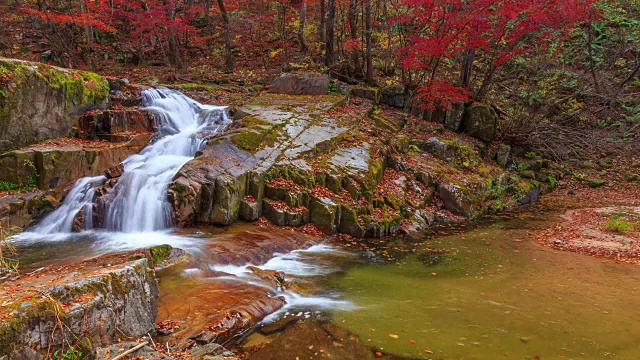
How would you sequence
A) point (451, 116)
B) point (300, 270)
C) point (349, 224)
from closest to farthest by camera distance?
point (300, 270), point (349, 224), point (451, 116)

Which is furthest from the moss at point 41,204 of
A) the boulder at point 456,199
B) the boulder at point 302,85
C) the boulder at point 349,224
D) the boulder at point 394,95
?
the boulder at point 394,95

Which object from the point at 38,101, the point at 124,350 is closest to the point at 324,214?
the point at 124,350

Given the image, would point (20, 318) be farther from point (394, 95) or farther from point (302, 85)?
point (394, 95)

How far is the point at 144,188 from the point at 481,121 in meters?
14.2

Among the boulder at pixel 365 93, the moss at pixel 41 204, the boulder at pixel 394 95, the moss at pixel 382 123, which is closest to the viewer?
the moss at pixel 41 204

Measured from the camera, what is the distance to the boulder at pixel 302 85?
16391 millimetres

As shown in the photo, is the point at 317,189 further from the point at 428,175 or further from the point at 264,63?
the point at 264,63

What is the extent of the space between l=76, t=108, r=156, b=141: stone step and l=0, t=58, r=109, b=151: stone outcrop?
0.34 m

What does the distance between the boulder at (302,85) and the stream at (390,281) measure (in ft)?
22.3

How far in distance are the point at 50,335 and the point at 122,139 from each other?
8813mm

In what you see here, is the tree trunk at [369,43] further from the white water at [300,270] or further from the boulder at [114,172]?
the boulder at [114,172]

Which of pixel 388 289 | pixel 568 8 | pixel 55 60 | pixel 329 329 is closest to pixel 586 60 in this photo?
pixel 568 8

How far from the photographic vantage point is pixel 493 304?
18.6 ft

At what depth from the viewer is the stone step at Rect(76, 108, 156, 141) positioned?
1094 cm
